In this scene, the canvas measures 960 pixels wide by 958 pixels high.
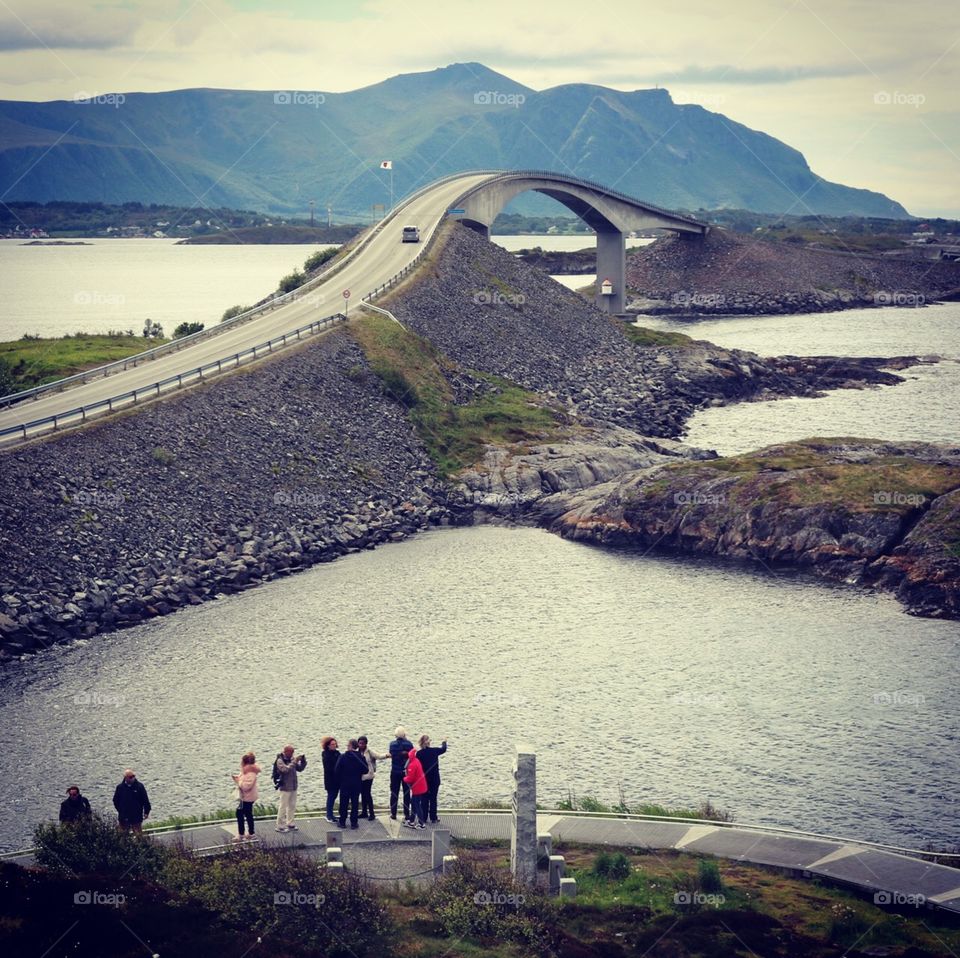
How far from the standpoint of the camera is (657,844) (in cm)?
2977

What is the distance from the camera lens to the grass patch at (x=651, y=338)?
409 feet

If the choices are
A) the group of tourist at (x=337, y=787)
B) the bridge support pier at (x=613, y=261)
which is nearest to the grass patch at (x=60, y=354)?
the group of tourist at (x=337, y=787)

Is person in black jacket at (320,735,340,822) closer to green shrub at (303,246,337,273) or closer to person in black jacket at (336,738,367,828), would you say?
person in black jacket at (336,738,367,828)

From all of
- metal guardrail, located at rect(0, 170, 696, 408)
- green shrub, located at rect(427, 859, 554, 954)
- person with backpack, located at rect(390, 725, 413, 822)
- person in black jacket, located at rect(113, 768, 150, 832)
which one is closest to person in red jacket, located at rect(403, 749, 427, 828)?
person with backpack, located at rect(390, 725, 413, 822)

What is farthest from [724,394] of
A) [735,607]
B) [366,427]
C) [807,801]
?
[807,801]

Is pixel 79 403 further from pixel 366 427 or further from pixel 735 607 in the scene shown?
pixel 735 607

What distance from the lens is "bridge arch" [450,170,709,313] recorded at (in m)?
138

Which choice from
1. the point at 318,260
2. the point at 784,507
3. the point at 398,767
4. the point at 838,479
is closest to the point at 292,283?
the point at 318,260

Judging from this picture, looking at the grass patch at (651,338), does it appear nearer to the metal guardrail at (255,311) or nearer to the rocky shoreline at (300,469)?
the rocky shoreline at (300,469)

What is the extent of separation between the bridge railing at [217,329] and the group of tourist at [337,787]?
45866 mm

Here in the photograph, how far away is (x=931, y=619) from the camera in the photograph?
185 ft

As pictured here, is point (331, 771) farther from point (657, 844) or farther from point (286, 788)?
point (657, 844)

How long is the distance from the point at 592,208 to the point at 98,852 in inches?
5754

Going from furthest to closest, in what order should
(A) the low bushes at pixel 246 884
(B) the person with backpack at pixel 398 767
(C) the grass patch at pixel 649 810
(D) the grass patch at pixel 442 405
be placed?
1. (D) the grass patch at pixel 442 405
2. (C) the grass patch at pixel 649 810
3. (B) the person with backpack at pixel 398 767
4. (A) the low bushes at pixel 246 884
